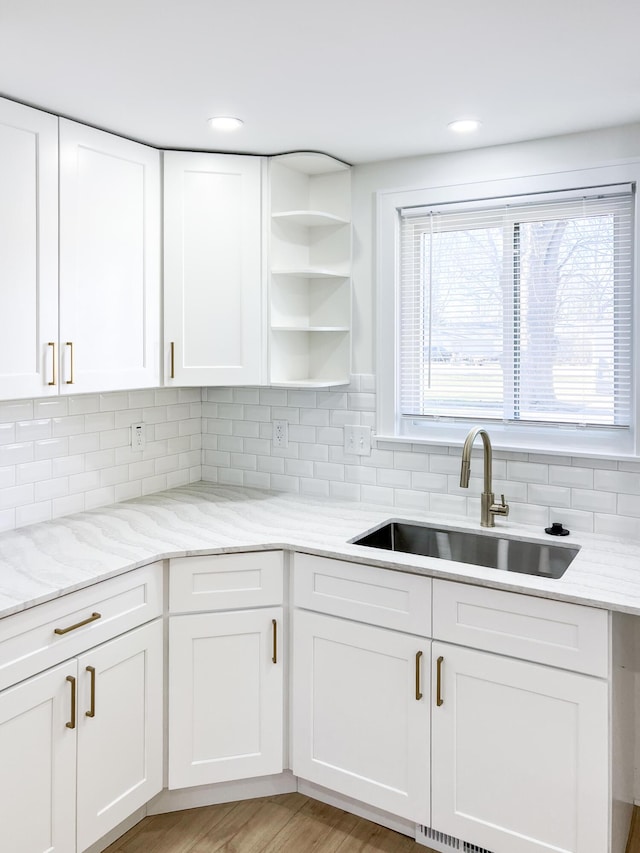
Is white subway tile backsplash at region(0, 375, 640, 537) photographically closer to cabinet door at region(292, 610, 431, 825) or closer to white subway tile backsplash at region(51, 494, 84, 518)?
white subway tile backsplash at region(51, 494, 84, 518)

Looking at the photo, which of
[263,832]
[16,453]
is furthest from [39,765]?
[16,453]

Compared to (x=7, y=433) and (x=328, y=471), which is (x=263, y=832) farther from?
(x=7, y=433)

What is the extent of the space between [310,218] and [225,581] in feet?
4.74

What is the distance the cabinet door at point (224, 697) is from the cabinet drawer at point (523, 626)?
1.99ft

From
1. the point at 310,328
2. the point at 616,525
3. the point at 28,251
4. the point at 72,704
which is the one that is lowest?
the point at 72,704

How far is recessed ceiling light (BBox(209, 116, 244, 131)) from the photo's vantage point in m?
2.22

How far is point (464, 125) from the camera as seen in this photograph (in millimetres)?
2270

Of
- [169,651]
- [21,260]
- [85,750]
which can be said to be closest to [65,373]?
[21,260]

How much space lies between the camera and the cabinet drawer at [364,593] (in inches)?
81.5

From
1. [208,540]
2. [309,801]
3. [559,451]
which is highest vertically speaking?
[559,451]

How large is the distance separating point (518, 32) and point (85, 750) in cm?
221

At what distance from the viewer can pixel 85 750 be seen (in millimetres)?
1937

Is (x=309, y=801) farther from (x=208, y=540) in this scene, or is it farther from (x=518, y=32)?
(x=518, y=32)

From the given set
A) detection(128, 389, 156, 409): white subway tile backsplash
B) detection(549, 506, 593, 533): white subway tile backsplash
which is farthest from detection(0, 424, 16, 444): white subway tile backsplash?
detection(549, 506, 593, 533): white subway tile backsplash
